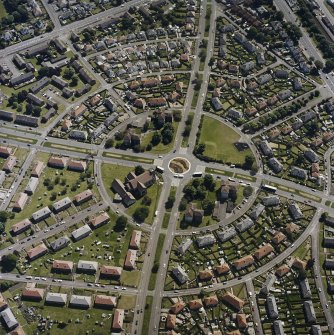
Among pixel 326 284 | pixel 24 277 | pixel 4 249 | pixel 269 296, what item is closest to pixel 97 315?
pixel 24 277

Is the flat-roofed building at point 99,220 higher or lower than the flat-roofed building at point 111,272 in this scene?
higher

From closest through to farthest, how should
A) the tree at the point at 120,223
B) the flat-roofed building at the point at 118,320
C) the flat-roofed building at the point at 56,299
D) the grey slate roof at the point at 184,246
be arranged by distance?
the flat-roofed building at the point at 118,320 → the flat-roofed building at the point at 56,299 → the grey slate roof at the point at 184,246 → the tree at the point at 120,223

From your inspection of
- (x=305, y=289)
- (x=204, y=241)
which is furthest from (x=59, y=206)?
(x=305, y=289)

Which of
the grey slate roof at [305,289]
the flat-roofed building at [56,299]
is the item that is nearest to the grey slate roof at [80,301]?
the flat-roofed building at [56,299]

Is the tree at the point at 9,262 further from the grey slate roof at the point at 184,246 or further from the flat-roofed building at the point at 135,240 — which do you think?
the grey slate roof at the point at 184,246

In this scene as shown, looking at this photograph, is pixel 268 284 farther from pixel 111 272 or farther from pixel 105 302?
pixel 105 302

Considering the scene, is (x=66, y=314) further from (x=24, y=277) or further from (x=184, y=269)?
(x=184, y=269)

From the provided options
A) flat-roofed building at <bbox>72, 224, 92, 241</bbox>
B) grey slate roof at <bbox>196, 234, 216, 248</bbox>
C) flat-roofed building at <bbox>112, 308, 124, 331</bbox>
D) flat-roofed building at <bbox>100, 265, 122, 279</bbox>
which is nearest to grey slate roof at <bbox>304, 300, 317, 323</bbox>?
grey slate roof at <bbox>196, 234, 216, 248</bbox>
